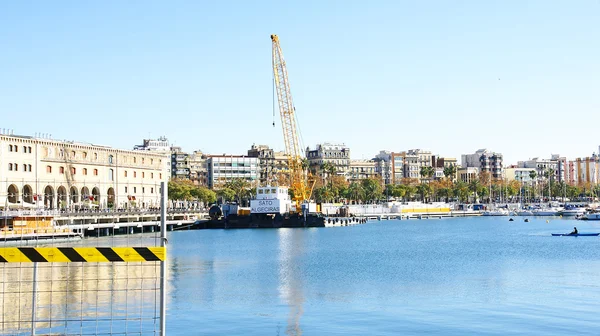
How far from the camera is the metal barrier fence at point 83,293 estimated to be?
1490 cm

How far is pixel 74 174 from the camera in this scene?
118688mm

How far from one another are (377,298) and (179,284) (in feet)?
40.1

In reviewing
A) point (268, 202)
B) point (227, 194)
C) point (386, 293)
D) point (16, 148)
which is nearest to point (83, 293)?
point (386, 293)

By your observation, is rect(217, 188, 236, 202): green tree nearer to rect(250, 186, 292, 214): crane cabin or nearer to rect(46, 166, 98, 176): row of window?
rect(250, 186, 292, 214): crane cabin

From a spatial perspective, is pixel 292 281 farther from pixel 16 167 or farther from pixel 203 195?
pixel 203 195

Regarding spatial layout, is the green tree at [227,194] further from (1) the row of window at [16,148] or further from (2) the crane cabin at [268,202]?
(1) the row of window at [16,148]

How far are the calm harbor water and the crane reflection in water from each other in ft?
0.18

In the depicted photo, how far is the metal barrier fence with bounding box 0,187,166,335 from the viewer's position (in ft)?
48.9

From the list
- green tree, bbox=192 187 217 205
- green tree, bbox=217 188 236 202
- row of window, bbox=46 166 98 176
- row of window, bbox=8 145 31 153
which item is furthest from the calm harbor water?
green tree, bbox=217 188 236 202

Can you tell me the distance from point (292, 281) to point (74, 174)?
255 feet

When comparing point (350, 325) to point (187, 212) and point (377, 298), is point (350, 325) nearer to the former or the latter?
point (377, 298)

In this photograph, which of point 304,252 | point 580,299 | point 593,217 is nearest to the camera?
point 580,299

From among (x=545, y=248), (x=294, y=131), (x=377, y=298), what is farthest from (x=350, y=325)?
(x=294, y=131)

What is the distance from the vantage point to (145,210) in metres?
124
